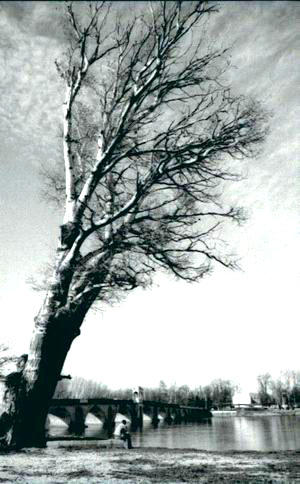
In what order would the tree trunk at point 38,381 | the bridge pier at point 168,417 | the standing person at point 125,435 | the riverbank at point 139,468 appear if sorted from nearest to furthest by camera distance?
the riverbank at point 139,468 < the tree trunk at point 38,381 < the standing person at point 125,435 < the bridge pier at point 168,417

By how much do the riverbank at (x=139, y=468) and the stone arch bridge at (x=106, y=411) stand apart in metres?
48.8

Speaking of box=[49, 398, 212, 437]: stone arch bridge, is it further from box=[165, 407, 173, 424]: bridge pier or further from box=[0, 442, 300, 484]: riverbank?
box=[0, 442, 300, 484]: riverbank

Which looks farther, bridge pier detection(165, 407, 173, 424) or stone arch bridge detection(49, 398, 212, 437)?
bridge pier detection(165, 407, 173, 424)

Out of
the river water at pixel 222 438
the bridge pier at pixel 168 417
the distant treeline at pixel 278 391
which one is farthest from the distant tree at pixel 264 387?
the river water at pixel 222 438

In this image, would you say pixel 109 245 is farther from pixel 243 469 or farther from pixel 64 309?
pixel 243 469

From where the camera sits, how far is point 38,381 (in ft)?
27.3

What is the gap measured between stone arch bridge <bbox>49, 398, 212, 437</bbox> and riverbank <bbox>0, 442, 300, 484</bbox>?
48.8 metres

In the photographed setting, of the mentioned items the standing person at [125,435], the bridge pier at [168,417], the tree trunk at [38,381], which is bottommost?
the bridge pier at [168,417]

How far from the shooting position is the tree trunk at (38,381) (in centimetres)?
783

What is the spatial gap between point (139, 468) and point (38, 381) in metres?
3.38

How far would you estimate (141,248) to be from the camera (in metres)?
9.82

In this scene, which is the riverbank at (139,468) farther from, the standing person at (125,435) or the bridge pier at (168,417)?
the bridge pier at (168,417)

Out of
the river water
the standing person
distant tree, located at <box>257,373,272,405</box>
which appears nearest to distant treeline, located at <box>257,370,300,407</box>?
distant tree, located at <box>257,373,272,405</box>

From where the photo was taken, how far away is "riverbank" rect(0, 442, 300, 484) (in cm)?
500
